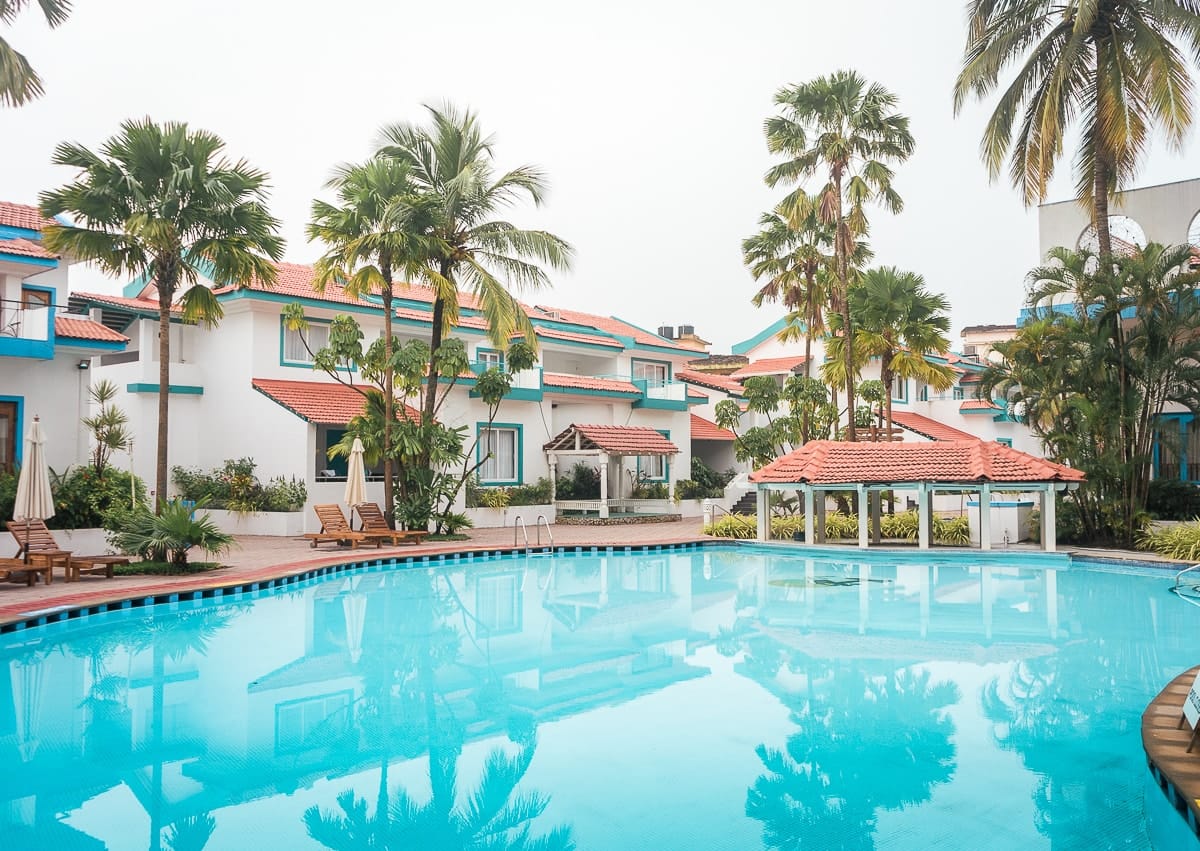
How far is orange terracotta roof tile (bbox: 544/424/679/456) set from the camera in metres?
27.9

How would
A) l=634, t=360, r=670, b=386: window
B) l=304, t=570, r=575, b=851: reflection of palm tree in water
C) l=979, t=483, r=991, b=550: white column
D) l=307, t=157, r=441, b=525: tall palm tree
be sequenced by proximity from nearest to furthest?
1. l=304, t=570, r=575, b=851: reflection of palm tree in water
2. l=307, t=157, r=441, b=525: tall palm tree
3. l=979, t=483, r=991, b=550: white column
4. l=634, t=360, r=670, b=386: window

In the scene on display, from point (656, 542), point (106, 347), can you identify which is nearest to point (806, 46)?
point (656, 542)

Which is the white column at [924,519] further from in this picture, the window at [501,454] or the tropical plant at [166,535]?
the tropical plant at [166,535]

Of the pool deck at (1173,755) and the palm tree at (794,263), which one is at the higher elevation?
the palm tree at (794,263)

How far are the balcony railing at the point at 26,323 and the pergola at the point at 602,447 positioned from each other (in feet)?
47.1

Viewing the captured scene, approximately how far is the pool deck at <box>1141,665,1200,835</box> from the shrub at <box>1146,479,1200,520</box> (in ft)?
49.6

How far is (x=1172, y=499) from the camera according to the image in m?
20.3

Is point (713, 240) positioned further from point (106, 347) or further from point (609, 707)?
point (609, 707)

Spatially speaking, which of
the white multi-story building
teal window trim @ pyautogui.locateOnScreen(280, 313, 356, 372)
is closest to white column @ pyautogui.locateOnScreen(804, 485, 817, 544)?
teal window trim @ pyautogui.locateOnScreen(280, 313, 356, 372)

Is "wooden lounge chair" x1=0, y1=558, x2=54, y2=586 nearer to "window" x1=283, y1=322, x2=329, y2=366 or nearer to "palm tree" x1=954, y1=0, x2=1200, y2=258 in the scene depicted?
"window" x1=283, y1=322, x2=329, y2=366

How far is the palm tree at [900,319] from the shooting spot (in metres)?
22.1

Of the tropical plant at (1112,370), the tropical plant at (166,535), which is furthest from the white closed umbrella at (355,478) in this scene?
the tropical plant at (1112,370)

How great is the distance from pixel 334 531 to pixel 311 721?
40.4 ft

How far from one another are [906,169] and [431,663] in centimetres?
1816
